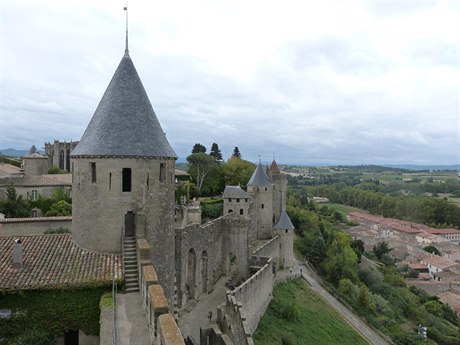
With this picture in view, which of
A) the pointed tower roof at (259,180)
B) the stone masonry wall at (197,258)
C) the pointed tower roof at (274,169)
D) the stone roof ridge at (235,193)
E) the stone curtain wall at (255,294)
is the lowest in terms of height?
the stone curtain wall at (255,294)

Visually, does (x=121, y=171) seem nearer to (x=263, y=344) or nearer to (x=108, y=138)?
(x=108, y=138)

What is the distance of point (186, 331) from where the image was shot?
Answer: 23.3 m

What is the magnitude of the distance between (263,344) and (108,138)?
A: 724 inches

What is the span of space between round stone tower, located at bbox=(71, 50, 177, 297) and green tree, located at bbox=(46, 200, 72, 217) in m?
20.0

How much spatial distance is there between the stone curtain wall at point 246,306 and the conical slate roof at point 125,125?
10830 mm

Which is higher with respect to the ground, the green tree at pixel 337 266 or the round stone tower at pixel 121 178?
the round stone tower at pixel 121 178

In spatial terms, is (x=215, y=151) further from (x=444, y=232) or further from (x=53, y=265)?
(x=444, y=232)

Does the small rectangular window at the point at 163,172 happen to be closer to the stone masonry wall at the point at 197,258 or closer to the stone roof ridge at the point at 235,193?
the stone masonry wall at the point at 197,258

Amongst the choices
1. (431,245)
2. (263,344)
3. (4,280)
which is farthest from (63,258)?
(431,245)

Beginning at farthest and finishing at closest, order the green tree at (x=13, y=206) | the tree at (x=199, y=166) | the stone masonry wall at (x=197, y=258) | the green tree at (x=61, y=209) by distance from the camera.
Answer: the tree at (x=199, y=166)
the green tree at (x=13, y=206)
the green tree at (x=61, y=209)
the stone masonry wall at (x=197, y=258)

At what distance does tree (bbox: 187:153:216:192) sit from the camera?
53.5m

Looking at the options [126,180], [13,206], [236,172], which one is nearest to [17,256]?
[126,180]

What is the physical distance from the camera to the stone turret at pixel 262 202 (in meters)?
45.0

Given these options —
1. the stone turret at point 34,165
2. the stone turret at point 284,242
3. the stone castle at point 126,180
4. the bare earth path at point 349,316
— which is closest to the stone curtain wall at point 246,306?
the stone castle at point 126,180
